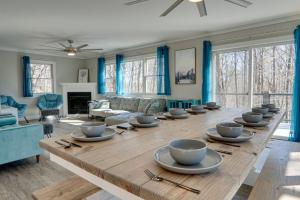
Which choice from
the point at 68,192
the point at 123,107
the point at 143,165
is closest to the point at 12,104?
the point at 123,107

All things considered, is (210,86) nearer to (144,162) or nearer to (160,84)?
(160,84)

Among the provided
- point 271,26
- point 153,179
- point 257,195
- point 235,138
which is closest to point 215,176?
point 153,179

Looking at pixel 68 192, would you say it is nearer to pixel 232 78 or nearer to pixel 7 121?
pixel 7 121

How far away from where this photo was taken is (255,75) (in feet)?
14.9

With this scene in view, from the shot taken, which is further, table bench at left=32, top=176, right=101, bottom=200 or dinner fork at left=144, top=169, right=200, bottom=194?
table bench at left=32, top=176, right=101, bottom=200

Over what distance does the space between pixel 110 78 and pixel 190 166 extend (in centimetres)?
749

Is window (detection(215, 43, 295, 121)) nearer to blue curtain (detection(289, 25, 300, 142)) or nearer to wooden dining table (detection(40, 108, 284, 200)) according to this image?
blue curtain (detection(289, 25, 300, 142))

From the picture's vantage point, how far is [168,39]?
5.66m

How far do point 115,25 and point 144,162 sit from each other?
13.4 feet

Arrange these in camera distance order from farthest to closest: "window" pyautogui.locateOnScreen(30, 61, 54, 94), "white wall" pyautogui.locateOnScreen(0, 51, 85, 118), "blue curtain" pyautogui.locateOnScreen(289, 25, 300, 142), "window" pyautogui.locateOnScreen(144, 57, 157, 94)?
"window" pyautogui.locateOnScreen(30, 61, 54, 94) < "white wall" pyautogui.locateOnScreen(0, 51, 85, 118) < "window" pyautogui.locateOnScreen(144, 57, 157, 94) < "blue curtain" pyautogui.locateOnScreen(289, 25, 300, 142)

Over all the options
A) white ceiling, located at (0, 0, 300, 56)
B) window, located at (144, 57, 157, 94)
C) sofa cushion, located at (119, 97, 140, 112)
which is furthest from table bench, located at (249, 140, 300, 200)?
window, located at (144, 57, 157, 94)

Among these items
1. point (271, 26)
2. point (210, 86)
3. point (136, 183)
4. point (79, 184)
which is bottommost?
point (79, 184)

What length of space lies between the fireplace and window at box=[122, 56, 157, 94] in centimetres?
190

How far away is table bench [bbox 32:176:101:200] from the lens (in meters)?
1.37
